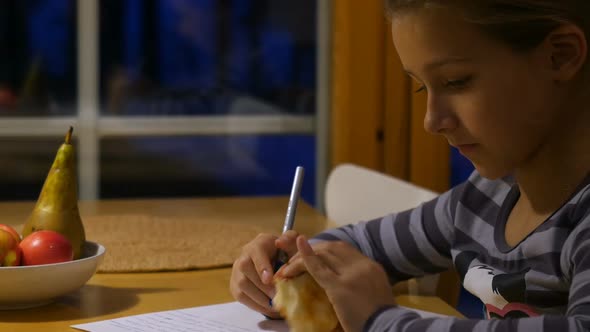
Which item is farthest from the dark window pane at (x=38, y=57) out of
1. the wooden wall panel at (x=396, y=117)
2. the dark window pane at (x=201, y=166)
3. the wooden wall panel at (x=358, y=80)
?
the wooden wall panel at (x=396, y=117)

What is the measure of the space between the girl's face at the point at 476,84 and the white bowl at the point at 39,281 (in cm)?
51

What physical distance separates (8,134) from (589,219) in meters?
2.87

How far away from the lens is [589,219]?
912 mm

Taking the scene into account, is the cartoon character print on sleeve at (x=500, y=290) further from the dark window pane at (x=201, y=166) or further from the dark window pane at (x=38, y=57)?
the dark window pane at (x=38, y=57)

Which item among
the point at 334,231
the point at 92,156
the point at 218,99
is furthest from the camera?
the point at 218,99

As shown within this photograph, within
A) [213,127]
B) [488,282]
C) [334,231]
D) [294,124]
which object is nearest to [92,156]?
[213,127]

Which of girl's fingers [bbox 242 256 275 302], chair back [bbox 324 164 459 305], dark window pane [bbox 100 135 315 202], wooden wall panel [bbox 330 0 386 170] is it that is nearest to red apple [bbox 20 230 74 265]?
girl's fingers [bbox 242 256 275 302]

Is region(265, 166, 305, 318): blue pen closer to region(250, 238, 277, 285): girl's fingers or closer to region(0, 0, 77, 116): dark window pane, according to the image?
region(250, 238, 277, 285): girl's fingers

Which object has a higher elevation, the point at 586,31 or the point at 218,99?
the point at 586,31

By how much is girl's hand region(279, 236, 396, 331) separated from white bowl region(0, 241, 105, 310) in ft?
1.16

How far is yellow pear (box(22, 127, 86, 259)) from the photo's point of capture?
126 cm

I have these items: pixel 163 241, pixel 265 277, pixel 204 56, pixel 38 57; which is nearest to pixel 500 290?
pixel 265 277

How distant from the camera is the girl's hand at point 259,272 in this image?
1143mm

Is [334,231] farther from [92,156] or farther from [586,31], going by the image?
[92,156]
